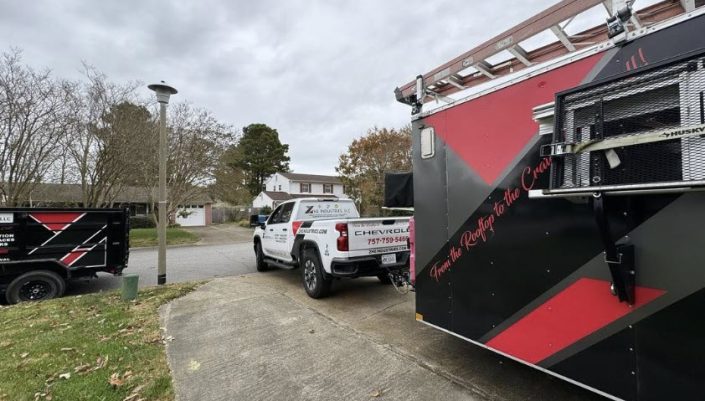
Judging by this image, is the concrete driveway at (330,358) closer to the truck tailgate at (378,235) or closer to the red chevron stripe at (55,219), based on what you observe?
the truck tailgate at (378,235)

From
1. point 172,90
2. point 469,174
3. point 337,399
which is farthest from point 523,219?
point 172,90

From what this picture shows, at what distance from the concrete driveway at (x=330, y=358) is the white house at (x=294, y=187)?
39850mm

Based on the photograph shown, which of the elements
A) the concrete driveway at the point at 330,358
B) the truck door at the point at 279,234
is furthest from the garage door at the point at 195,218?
the concrete driveway at the point at 330,358

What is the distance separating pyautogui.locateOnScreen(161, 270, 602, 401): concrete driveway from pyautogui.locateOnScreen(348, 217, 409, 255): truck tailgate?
3.14 feet

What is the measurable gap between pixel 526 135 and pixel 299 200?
224 inches

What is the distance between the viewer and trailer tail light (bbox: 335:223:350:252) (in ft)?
18.7

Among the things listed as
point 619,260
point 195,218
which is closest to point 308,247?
point 619,260

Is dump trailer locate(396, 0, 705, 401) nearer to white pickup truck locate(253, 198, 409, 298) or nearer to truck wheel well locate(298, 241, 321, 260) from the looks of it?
white pickup truck locate(253, 198, 409, 298)

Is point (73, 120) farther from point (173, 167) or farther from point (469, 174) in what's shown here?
point (469, 174)

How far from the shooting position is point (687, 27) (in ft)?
5.98

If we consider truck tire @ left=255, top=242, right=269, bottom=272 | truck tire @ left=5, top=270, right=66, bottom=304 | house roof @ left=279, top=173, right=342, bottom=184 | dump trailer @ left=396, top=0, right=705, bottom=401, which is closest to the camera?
dump trailer @ left=396, top=0, right=705, bottom=401

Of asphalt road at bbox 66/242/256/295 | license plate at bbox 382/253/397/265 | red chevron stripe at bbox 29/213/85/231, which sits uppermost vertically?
red chevron stripe at bbox 29/213/85/231

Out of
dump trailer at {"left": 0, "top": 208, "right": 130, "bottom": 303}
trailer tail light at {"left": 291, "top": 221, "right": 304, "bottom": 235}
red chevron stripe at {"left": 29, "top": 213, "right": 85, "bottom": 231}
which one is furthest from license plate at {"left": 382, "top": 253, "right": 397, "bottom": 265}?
red chevron stripe at {"left": 29, "top": 213, "right": 85, "bottom": 231}

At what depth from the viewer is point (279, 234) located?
7996 mm
